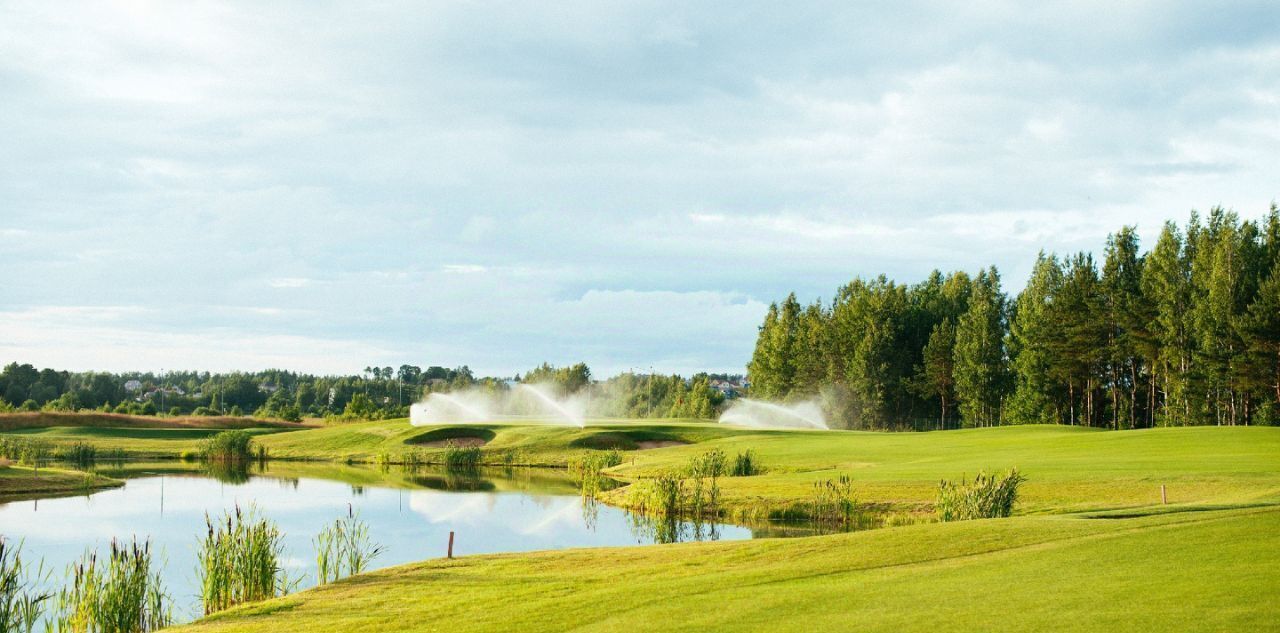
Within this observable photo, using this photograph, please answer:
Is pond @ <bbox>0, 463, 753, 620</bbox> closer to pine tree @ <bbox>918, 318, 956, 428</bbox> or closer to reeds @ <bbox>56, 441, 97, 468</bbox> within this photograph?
reeds @ <bbox>56, 441, 97, 468</bbox>

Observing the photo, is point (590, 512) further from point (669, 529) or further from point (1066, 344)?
point (1066, 344)

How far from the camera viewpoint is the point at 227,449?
69750mm

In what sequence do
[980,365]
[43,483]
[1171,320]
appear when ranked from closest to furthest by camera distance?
1. [43,483]
2. [1171,320]
3. [980,365]

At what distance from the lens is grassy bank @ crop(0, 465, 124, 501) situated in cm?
4169

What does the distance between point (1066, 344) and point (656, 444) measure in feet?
125

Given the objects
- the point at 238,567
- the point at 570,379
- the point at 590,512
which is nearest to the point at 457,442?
the point at 590,512

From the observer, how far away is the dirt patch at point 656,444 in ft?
223

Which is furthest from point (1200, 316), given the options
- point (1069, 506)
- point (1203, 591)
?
point (1203, 591)

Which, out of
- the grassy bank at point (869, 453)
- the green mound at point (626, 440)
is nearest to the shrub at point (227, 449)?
the grassy bank at point (869, 453)

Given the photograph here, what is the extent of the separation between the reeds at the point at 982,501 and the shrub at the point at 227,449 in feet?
178

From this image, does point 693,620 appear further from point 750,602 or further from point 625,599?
point 625,599

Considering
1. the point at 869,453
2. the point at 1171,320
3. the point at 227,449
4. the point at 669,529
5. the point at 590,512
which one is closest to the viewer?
the point at 669,529

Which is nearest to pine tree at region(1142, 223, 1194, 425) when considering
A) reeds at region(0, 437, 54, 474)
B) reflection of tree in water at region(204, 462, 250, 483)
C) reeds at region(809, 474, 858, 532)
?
reeds at region(809, 474, 858, 532)

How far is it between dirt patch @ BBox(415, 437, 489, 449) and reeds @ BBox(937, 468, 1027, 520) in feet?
144
